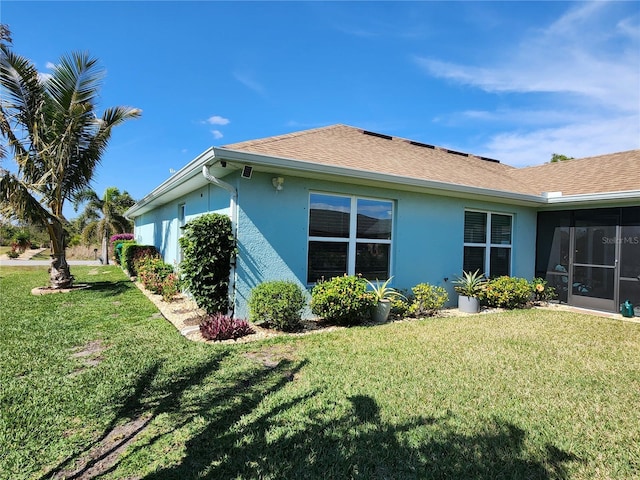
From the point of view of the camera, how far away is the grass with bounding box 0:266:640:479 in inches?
108

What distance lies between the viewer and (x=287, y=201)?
7219 mm

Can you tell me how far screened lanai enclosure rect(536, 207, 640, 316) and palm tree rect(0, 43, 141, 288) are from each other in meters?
15.0

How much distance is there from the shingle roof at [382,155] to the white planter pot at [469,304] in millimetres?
3083

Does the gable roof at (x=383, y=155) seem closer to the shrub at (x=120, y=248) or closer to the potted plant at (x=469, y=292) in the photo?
the potted plant at (x=469, y=292)

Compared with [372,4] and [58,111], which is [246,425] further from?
[58,111]

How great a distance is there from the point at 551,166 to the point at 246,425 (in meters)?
15.3

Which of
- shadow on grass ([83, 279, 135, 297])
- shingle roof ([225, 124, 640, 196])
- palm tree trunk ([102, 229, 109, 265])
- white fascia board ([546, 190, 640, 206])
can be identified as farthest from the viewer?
palm tree trunk ([102, 229, 109, 265])

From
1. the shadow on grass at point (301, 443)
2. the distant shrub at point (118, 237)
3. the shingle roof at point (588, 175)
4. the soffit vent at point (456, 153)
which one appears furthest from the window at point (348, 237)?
the distant shrub at point (118, 237)

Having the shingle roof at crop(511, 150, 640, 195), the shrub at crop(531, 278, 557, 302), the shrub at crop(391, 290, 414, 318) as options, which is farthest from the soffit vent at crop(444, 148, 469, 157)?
the shrub at crop(391, 290, 414, 318)

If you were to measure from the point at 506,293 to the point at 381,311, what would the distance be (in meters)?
4.17

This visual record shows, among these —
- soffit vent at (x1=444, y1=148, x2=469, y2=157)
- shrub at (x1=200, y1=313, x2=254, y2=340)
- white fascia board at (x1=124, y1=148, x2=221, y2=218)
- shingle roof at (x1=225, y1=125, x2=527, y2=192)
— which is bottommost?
shrub at (x1=200, y1=313, x2=254, y2=340)

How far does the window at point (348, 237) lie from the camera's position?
7707 millimetres

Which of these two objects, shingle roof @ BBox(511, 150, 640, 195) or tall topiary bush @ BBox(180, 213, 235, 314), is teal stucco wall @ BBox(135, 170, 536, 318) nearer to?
tall topiary bush @ BBox(180, 213, 235, 314)

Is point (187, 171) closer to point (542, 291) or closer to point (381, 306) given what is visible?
point (381, 306)
